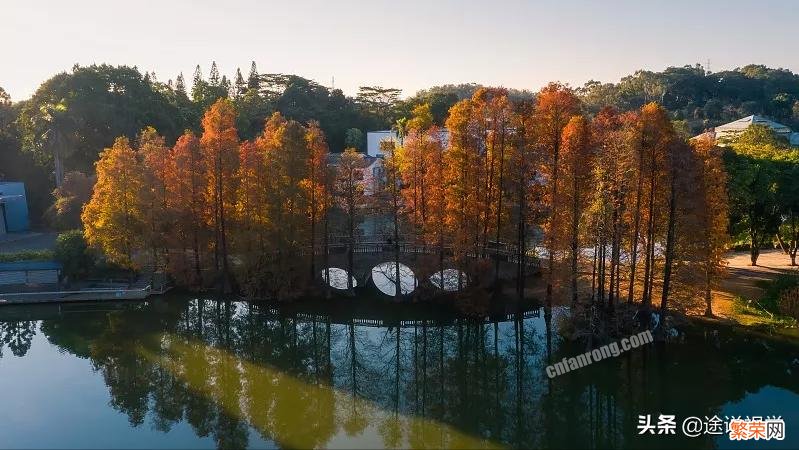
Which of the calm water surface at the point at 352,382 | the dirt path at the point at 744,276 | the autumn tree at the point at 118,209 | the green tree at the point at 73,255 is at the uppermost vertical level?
the autumn tree at the point at 118,209

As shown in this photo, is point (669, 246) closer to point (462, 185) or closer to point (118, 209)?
point (462, 185)

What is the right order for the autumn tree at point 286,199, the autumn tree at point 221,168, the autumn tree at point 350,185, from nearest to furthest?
the autumn tree at point 286,199 → the autumn tree at point 350,185 → the autumn tree at point 221,168

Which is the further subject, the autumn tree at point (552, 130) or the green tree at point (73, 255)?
the green tree at point (73, 255)

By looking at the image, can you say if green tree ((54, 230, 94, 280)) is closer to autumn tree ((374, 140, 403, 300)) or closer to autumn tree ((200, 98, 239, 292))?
autumn tree ((200, 98, 239, 292))

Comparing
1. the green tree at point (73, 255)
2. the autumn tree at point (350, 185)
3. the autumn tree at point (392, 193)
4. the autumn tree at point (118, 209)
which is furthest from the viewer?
the green tree at point (73, 255)

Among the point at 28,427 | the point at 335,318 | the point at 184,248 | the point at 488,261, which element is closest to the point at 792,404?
the point at 488,261

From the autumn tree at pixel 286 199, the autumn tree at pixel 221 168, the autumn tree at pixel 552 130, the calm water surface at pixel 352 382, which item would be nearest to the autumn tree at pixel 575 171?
the autumn tree at pixel 552 130

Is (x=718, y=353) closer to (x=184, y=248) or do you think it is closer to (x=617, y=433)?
(x=617, y=433)

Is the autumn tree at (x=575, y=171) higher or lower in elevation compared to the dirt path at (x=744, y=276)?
higher

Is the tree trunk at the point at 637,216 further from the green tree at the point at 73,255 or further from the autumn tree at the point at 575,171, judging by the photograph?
the green tree at the point at 73,255
